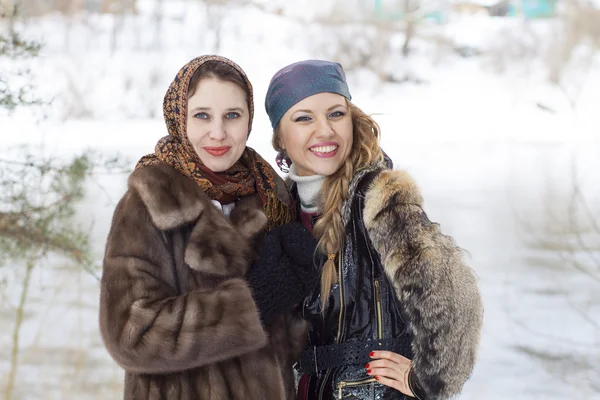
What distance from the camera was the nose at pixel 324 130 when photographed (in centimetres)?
183

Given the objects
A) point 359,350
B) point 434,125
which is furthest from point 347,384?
point 434,125

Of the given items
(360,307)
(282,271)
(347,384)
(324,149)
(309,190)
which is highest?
(324,149)

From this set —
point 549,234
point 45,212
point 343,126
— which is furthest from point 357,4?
point 343,126

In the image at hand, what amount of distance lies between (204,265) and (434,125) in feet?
9.02

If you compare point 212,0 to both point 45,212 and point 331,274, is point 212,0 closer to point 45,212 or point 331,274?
point 45,212

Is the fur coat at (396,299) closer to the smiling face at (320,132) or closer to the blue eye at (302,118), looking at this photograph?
the smiling face at (320,132)

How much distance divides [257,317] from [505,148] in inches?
113

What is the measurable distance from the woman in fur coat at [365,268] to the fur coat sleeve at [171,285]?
23 centimetres

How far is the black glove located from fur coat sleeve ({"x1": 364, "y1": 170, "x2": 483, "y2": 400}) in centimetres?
18

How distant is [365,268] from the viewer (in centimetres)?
175

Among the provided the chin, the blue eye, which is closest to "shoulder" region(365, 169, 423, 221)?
the blue eye

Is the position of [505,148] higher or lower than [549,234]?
higher

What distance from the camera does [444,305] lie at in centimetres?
162

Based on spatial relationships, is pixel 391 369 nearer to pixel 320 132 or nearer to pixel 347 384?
pixel 347 384
